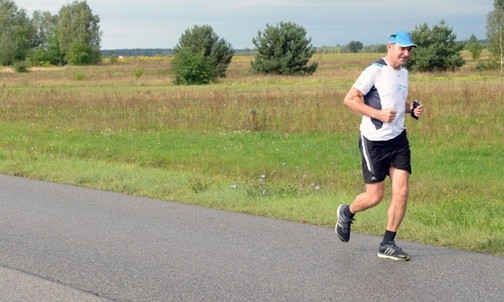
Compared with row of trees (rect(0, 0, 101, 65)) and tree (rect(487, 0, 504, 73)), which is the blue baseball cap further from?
row of trees (rect(0, 0, 101, 65))

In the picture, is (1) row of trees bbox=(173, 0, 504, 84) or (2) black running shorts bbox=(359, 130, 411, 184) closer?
(2) black running shorts bbox=(359, 130, 411, 184)

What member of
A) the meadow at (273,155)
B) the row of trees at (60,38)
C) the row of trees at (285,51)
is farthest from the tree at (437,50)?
the row of trees at (60,38)

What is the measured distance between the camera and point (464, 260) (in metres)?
7.10

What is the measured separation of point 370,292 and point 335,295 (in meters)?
0.27

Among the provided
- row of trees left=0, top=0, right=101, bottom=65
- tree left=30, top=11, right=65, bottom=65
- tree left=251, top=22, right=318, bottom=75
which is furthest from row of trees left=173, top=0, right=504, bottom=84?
tree left=30, top=11, right=65, bottom=65

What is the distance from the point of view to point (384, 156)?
23.7ft

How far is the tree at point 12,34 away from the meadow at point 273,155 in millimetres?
90167

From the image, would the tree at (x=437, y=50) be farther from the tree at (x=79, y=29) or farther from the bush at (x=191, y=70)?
the tree at (x=79, y=29)

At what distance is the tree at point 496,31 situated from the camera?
2990 inches

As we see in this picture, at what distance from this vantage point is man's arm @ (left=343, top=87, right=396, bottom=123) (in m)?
7.03

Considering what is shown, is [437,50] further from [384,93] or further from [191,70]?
[384,93]

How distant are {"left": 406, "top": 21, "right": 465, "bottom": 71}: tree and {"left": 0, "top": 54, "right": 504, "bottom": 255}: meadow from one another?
35.7 m

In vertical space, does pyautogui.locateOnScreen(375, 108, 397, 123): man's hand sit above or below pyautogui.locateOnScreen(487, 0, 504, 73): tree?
above

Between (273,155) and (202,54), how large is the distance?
48.5m
